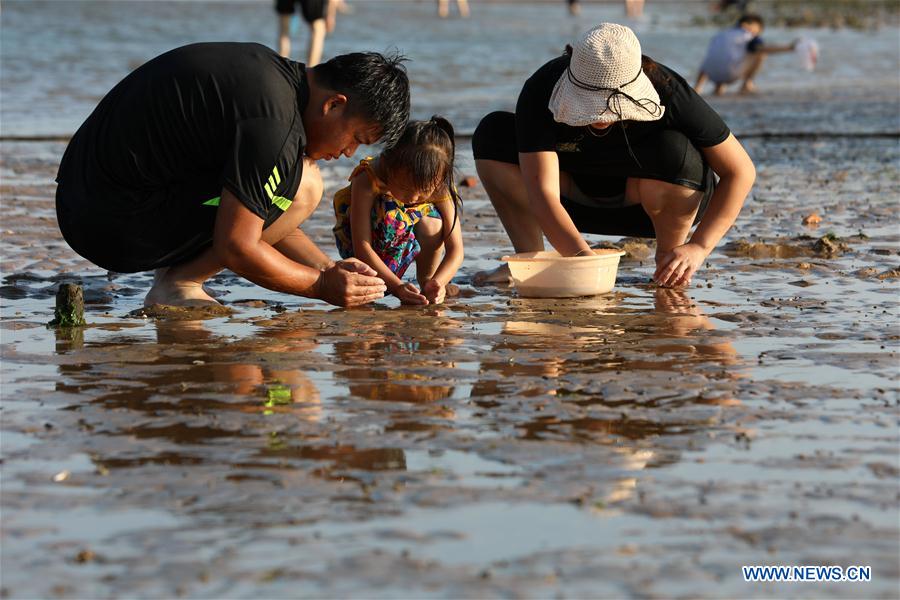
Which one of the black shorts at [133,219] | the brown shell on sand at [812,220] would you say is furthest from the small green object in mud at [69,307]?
the brown shell on sand at [812,220]

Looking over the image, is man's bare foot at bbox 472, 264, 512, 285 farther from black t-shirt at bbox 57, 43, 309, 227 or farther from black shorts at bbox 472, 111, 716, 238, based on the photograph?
black t-shirt at bbox 57, 43, 309, 227

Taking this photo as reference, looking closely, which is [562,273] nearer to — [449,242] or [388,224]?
[449,242]

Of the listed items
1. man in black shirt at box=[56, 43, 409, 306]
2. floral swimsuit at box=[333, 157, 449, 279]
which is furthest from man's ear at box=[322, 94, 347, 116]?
floral swimsuit at box=[333, 157, 449, 279]

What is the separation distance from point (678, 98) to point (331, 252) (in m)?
1.85

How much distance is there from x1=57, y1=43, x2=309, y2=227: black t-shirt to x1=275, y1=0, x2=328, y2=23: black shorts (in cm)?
899

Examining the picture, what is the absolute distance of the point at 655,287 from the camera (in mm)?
5605

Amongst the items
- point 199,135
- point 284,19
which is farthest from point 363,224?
point 284,19

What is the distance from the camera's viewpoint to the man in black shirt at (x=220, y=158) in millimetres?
4438

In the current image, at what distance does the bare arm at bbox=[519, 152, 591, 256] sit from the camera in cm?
521

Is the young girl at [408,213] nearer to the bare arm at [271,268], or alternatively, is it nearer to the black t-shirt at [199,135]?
the bare arm at [271,268]

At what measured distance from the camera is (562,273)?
5.28 m

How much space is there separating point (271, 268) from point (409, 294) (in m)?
0.72

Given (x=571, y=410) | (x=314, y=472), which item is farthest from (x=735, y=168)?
(x=314, y=472)

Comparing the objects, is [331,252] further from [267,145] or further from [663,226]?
[267,145]
